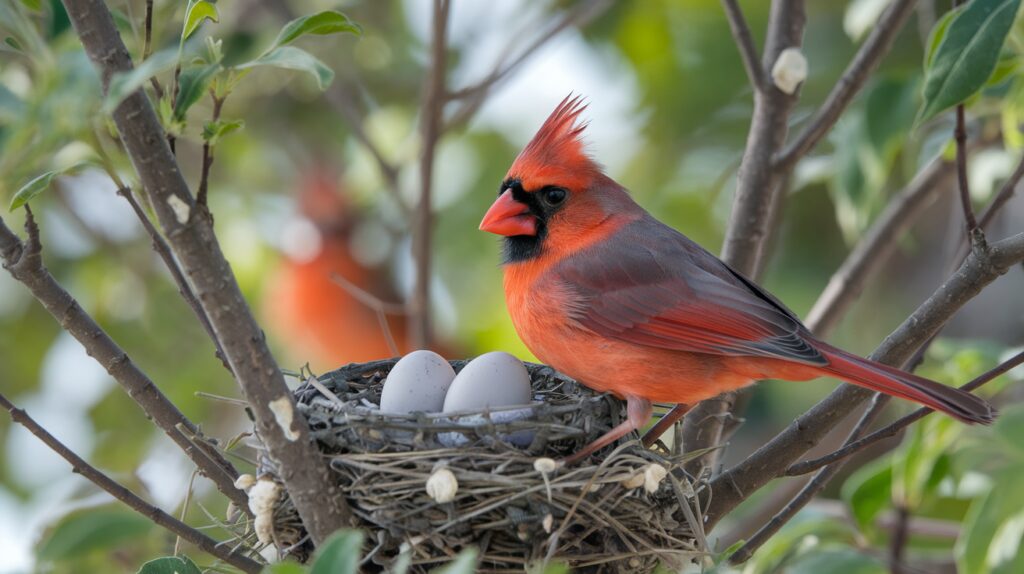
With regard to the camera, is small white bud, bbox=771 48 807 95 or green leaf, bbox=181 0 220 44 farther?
small white bud, bbox=771 48 807 95

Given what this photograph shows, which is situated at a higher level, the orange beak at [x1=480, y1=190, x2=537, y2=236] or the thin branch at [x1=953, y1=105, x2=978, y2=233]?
the orange beak at [x1=480, y1=190, x2=537, y2=236]

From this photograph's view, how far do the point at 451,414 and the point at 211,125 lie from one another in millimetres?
757

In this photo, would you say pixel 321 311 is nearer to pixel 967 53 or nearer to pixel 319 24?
pixel 319 24

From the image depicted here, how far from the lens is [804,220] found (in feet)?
18.8

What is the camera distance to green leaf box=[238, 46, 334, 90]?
1.79 meters

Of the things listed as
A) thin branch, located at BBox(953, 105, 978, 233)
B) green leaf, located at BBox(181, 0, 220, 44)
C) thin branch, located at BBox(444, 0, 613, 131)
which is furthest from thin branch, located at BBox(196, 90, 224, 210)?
thin branch, located at BBox(444, 0, 613, 131)

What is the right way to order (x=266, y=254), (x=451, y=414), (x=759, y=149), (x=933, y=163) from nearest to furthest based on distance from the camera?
(x=451, y=414)
(x=759, y=149)
(x=933, y=163)
(x=266, y=254)

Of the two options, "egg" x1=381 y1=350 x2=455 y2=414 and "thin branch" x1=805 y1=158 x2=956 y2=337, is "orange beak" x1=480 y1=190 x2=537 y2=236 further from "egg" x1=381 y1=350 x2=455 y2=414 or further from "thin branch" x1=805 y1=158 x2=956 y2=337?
"thin branch" x1=805 y1=158 x2=956 y2=337

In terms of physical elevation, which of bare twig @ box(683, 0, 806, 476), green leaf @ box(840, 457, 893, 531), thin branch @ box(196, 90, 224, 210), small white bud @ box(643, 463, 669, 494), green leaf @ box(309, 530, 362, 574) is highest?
bare twig @ box(683, 0, 806, 476)

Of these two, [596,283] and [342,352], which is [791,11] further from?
[342,352]

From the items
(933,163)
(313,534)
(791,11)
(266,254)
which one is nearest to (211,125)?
(313,534)

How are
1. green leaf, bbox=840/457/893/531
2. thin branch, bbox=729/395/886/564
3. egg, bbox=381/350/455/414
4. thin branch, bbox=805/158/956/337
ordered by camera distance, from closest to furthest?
1. thin branch, bbox=729/395/886/564
2. egg, bbox=381/350/455/414
3. green leaf, bbox=840/457/893/531
4. thin branch, bbox=805/158/956/337

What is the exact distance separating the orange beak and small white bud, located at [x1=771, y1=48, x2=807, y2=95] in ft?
2.37

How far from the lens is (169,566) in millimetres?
2152
